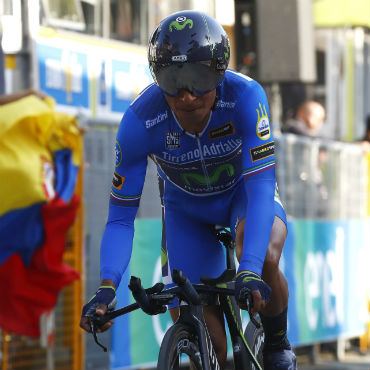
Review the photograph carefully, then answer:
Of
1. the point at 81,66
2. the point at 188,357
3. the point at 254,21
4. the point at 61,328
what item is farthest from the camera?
the point at 254,21

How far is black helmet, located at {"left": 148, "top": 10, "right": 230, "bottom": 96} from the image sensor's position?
473 centimetres

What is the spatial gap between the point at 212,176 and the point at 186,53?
2.86 feet


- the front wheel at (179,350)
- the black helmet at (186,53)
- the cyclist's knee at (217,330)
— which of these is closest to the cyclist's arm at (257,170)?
the black helmet at (186,53)

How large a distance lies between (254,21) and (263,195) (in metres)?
12.7

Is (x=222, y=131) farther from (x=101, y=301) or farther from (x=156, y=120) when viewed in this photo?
(x=101, y=301)

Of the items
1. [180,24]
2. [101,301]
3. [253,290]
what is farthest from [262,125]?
[101,301]

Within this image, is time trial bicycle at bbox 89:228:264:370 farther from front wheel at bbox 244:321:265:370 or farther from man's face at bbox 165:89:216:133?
man's face at bbox 165:89:216:133

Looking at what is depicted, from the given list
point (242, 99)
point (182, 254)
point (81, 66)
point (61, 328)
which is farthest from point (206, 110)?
point (81, 66)

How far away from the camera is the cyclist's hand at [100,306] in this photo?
4551 mm

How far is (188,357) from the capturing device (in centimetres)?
468

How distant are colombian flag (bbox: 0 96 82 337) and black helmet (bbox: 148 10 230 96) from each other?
117 inches

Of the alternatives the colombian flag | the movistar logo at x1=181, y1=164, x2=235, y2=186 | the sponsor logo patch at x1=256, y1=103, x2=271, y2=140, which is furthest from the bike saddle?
the colombian flag

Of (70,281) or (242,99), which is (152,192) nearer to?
(70,281)

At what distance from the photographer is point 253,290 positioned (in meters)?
4.40
